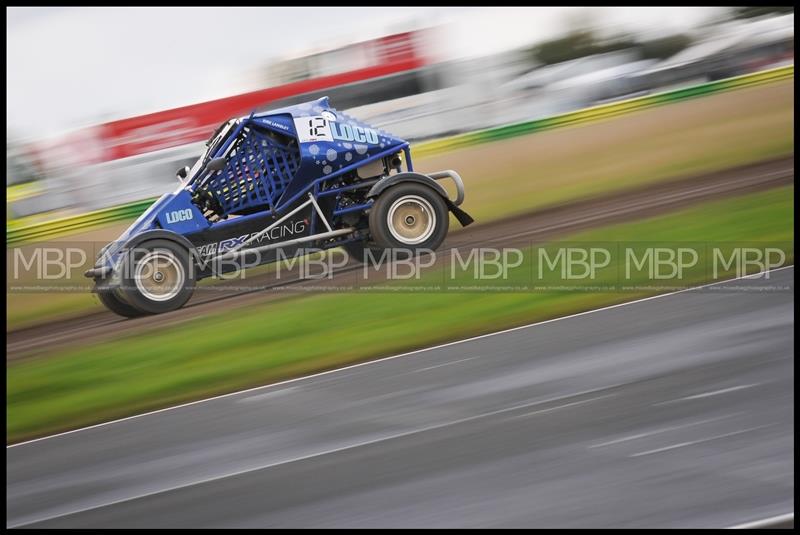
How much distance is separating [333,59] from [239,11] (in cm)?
133

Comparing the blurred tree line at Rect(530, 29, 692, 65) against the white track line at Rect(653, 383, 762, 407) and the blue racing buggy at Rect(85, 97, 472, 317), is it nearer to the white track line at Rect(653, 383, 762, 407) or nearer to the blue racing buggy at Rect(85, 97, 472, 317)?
the blue racing buggy at Rect(85, 97, 472, 317)

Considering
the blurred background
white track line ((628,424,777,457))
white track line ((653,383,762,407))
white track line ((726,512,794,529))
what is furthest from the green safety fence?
white track line ((726,512,794,529))

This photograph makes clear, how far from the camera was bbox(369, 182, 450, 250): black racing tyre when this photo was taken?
8445 millimetres

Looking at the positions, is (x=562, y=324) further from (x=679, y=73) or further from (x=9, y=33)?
(x=9, y=33)

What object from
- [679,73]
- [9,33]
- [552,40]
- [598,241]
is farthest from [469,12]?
[9,33]

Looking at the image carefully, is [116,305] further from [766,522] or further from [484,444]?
[766,522]

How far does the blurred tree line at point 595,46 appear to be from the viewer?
12.1 metres

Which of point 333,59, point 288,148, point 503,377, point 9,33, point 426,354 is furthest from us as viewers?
point 333,59

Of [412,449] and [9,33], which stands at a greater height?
[9,33]

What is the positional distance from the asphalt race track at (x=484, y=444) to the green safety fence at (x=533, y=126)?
470 centimetres

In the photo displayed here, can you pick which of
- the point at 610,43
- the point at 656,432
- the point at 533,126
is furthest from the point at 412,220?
the point at 610,43

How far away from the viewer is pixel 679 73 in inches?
479

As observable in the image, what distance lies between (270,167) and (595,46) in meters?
5.89

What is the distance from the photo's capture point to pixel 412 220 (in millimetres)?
8617
